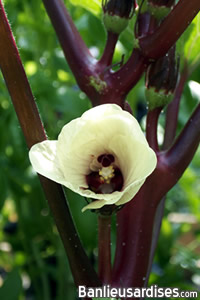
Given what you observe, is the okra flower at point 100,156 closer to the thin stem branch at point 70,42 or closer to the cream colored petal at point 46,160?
the cream colored petal at point 46,160

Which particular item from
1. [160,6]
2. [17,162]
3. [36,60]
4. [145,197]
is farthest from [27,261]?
[160,6]

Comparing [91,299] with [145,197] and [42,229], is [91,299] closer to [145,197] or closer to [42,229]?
[145,197]

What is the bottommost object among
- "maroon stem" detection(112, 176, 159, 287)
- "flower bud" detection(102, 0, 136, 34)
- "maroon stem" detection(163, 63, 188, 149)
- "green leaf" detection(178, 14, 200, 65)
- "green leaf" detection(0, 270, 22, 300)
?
"green leaf" detection(0, 270, 22, 300)

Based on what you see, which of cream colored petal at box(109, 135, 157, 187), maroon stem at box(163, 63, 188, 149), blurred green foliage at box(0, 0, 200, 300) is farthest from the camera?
blurred green foliage at box(0, 0, 200, 300)

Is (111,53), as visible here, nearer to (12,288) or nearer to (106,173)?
(106,173)

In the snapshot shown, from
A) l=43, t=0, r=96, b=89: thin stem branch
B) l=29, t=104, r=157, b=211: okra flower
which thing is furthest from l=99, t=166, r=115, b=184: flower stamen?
l=43, t=0, r=96, b=89: thin stem branch

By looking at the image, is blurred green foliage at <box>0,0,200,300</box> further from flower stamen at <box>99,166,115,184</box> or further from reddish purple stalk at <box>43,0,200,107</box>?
flower stamen at <box>99,166,115,184</box>
